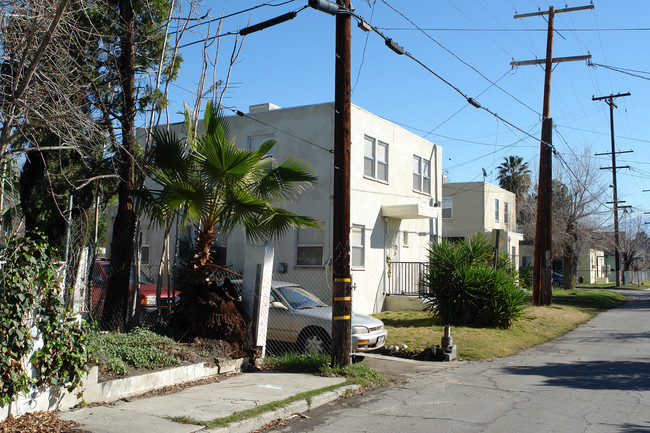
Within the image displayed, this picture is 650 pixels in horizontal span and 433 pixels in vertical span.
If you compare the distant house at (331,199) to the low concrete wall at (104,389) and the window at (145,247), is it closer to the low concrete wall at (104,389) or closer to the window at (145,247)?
the window at (145,247)

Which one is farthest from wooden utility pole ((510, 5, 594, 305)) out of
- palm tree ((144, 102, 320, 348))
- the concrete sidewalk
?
the concrete sidewalk

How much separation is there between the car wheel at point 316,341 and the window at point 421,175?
38.1 feet

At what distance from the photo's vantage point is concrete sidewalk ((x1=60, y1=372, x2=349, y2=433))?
655 centimetres

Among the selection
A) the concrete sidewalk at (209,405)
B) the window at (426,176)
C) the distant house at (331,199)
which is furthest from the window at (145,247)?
the concrete sidewalk at (209,405)

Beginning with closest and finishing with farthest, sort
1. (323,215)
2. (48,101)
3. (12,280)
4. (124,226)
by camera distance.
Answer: (12,280) < (48,101) < (124,226) < (323,215)

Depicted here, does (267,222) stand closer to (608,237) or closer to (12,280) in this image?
(12,280)

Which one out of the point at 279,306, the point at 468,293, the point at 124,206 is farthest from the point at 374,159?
the point at 124,206

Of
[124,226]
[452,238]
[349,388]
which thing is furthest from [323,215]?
[452,238]

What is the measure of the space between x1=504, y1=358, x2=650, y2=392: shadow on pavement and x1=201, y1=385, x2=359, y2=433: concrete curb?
12.2ft

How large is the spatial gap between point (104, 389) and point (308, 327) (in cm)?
463

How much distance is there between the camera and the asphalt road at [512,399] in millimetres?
7012

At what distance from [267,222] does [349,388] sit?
3.34 meters

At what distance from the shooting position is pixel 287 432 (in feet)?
22.4

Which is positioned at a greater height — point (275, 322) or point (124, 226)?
point (124, 226)
